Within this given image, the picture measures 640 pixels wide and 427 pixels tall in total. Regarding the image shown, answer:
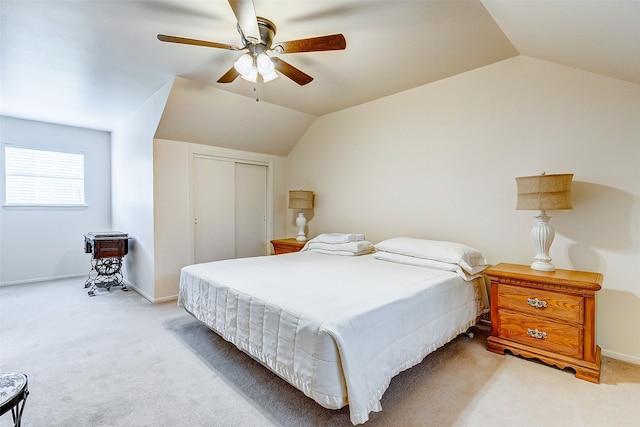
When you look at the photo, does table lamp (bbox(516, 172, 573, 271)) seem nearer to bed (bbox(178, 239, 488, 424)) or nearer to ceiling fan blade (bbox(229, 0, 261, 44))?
bed (bbox(178, 239, 488, 424))

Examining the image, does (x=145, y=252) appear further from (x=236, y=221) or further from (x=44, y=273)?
(x=44, y=273)

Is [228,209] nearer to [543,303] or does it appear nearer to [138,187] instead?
[138,187]

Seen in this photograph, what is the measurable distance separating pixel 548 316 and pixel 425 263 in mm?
922

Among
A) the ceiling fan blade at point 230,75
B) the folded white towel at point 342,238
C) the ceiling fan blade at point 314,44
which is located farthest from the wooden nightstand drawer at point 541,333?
the ceiling fan blade at point 230,75

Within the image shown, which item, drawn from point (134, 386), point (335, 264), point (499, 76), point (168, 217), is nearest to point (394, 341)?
point (335, 264)

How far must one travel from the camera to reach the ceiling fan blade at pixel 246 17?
1550 mm

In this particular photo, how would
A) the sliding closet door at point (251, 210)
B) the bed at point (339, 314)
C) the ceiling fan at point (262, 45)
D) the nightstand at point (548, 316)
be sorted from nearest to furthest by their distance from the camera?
the bed at point (339, 314)
the ceiling fan at point (262, 45)
the nightstand at point (548, 316)
the sliding closet door at point (251, 210)

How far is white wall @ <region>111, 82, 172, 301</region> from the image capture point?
3.74 m

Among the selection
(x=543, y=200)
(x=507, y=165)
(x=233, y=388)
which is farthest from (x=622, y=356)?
(x=233, y=388)

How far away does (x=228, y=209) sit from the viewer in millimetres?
4496

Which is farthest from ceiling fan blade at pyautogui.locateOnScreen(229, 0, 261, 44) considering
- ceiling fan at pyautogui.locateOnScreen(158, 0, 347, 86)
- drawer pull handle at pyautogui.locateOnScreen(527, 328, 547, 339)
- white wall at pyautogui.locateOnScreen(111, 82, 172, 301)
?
drawer pull handle at pyautogui.locateOnScreen(527, 328, 547, 339)

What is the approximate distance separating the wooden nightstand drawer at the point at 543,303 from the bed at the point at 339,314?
28 cm

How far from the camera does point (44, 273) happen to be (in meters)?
4.75

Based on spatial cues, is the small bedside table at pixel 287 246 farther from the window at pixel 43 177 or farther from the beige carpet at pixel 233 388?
the window at pixel 43 177
